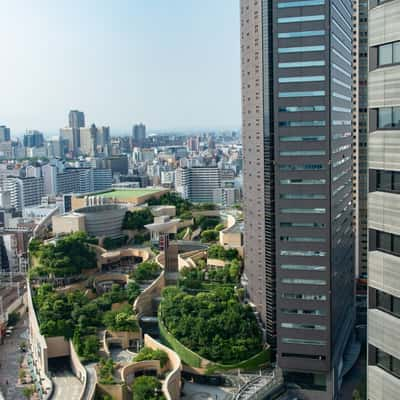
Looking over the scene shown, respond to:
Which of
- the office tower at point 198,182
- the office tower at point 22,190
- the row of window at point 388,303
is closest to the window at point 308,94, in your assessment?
the row of window at point 388,303

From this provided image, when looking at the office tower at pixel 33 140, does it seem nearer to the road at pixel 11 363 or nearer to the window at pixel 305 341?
the road at pixel 11 363

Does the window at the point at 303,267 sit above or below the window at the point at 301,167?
below

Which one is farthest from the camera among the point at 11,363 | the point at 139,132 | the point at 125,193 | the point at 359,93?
the point at 139,132

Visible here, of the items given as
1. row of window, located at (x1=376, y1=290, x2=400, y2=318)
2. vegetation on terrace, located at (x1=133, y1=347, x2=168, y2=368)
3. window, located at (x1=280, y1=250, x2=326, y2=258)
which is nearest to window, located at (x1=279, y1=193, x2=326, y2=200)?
window, located at (x1=280, y1=250, x2=326, y2=258)

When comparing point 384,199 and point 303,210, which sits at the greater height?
point 384,199

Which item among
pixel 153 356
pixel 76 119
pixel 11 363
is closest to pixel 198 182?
pixel 11 363

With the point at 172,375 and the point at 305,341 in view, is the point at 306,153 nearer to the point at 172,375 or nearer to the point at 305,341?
the point at 305,341

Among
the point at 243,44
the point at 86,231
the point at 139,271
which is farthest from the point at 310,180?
A: the point at 86,231

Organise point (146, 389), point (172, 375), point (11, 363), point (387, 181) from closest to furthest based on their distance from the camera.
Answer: point (387, 181)
point (146, 389)
point (172, 375)
point (11, 363)
